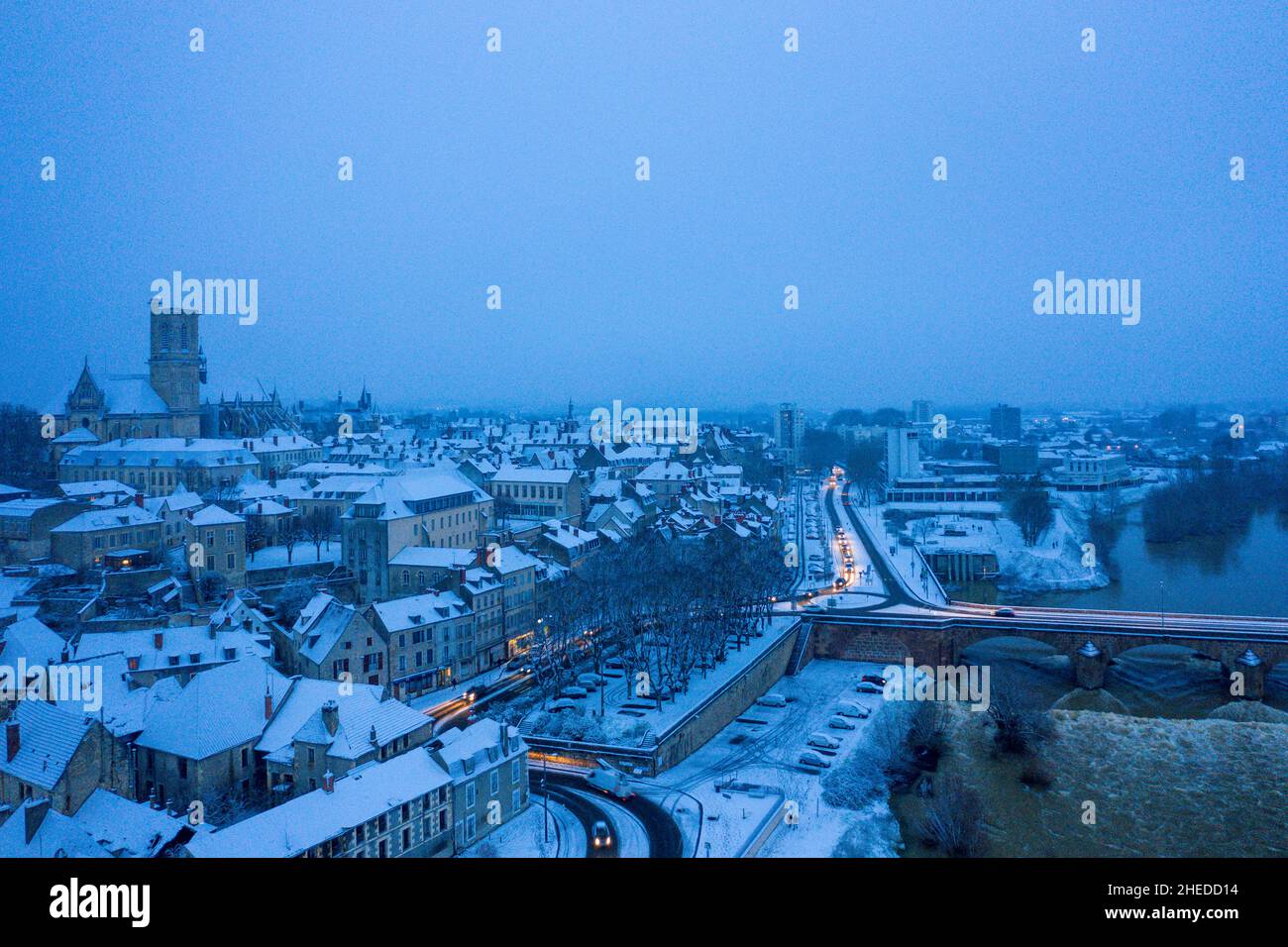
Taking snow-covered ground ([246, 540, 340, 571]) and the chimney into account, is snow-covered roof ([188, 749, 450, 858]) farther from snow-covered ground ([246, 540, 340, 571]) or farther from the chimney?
snow-covered ground ([246, 540, 340, 571])

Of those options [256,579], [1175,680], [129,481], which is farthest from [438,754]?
[129,481]

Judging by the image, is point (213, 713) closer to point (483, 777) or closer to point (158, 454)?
point (483, 777)

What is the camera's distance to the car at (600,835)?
7.52 meters

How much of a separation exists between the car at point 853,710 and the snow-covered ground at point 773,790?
0.12 meters

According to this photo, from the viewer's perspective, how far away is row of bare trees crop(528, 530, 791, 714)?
12.2 meters

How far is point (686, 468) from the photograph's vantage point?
26.2 m

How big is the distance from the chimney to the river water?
1207cm

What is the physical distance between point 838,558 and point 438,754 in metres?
15.2

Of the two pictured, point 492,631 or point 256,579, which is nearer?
point 492,631

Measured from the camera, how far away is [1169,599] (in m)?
17.5

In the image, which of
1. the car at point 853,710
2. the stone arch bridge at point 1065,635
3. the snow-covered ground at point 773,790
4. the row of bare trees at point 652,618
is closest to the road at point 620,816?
the snow-covered ground at point 773,790

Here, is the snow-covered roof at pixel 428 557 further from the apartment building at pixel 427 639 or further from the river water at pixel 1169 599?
the river water at pixel 1169 599

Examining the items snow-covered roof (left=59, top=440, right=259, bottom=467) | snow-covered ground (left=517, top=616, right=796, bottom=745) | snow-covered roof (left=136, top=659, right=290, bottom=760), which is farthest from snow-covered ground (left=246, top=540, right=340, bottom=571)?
snow-covered roof (left=136, top=659, right=290, bottom=760)
